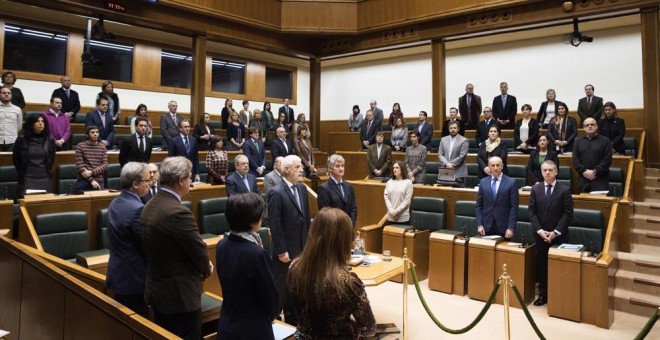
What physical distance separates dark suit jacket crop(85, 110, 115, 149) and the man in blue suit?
4998mm

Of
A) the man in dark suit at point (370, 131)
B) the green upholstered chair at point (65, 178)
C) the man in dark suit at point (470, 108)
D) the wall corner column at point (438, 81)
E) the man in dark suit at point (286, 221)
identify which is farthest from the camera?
the wall corner column at point (438, 81)

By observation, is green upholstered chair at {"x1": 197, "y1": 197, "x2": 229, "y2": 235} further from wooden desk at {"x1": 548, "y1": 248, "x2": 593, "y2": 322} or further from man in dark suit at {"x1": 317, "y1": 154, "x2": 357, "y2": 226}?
wooden desk at {"x1": 548, "y1": 248, "x2": 593, "y2": 322}

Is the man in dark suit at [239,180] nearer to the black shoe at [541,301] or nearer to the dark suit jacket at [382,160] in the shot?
the dark suit jacket at [382,160]

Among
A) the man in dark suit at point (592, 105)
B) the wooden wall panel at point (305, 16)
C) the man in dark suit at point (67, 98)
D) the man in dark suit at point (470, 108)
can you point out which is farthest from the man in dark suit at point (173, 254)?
the wooden wall panel at point (305, 16)

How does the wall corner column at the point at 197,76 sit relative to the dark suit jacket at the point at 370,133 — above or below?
above

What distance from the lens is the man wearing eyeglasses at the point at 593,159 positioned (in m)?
4.93

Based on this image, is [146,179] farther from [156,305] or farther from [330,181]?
[330,181]

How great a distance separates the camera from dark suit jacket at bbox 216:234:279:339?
1.69 metres

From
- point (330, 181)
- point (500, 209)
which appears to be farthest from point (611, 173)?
point (330, 181)

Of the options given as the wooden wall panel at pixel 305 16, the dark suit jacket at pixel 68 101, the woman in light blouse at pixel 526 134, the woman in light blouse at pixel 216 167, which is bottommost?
the woman in light blouse at pixel 216 167

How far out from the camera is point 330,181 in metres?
3.95

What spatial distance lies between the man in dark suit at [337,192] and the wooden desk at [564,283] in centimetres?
181

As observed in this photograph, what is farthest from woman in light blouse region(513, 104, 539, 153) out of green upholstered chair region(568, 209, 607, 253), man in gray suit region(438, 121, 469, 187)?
green upholstered chair region(568, 209, 607, 253)

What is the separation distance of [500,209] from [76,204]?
153 inches
